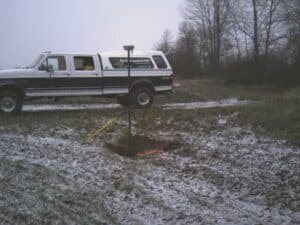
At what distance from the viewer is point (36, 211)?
6.95 m

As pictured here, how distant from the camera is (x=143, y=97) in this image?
17391 mm

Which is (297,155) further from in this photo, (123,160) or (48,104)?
(48,104)

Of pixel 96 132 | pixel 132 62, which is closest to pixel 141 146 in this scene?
pixel 96 132

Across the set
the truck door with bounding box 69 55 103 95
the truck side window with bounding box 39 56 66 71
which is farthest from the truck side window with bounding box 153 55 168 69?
the truck side window with bounding box 39 56 66 71

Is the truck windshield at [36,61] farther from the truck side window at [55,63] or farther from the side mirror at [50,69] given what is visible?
the side mirror at [50,69]

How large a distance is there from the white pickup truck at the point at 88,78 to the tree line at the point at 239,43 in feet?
54.4

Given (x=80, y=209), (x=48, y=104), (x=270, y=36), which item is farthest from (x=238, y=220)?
(x=270, y=36)

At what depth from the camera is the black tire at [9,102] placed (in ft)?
49.2

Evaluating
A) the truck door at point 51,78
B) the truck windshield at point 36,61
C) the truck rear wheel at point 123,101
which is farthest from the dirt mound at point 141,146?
the truck rear wheel at point 123,101

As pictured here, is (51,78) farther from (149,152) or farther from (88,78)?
(149,152)

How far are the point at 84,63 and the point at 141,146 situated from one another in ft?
19.6

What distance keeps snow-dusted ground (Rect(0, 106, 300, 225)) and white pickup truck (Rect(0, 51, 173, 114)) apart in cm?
362

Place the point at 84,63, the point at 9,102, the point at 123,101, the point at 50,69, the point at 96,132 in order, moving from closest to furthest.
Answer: the point at 96,132 → the point at 9,102 → the point at 50,69 → the point at 84,63 → the point at 123,101

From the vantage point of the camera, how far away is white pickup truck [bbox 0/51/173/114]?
15.2 meters
